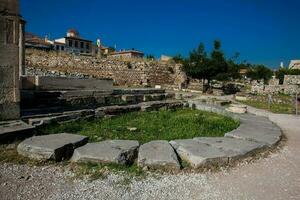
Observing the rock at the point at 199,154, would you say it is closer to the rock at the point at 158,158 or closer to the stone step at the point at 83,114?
the rock at the point at 158,158

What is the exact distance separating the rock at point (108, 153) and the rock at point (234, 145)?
1.40 meters

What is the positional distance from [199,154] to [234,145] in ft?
3.24

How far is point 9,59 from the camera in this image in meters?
5.50

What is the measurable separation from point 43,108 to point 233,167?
17.0ft

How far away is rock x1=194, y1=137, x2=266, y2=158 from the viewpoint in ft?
14.6

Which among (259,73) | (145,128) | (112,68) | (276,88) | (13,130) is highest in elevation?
(259,73)

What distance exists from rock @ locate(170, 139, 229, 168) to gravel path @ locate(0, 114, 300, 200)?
0.74 feet

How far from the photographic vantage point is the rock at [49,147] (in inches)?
157

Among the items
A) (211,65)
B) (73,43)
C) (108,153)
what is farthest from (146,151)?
(73,43)

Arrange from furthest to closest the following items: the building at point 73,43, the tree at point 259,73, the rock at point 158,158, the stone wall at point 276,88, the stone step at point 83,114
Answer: the building at point 73,43 → the tree at point 259,73 → the stone wall at point 276,88 → the stone step at point 83,114 → the rock at point 158,158

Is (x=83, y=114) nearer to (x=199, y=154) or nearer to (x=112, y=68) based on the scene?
(x=199, y=154)

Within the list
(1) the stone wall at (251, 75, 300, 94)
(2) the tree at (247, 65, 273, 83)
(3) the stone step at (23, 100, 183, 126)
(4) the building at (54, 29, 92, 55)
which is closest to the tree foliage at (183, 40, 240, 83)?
(1) the stone wall at (251, 75, 300, 94)

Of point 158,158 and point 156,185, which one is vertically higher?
point 158,158

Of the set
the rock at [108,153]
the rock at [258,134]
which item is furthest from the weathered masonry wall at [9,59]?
the rock at [258,134]
